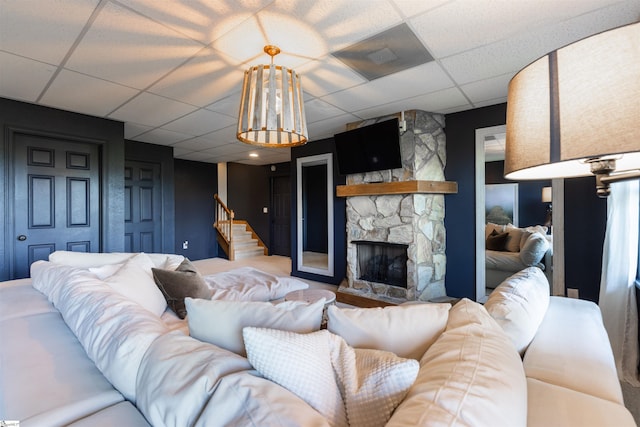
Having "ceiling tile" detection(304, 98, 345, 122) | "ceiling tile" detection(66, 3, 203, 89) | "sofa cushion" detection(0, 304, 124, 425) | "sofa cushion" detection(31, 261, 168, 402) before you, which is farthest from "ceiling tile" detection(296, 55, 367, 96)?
"sofa cushion" detection(0, 304, 124, 425)

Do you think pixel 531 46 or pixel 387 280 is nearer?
pixel 531 46

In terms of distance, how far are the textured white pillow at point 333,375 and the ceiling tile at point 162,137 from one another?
14.2ft

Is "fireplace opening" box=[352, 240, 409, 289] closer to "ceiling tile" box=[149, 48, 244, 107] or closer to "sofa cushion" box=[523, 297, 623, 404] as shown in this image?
"sofa cushion" box=[523, 297, 623, 404]

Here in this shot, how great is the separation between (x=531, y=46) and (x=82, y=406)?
3.14 m

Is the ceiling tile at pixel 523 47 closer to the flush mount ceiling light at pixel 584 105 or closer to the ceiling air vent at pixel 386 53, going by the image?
the ceiling air vent at pixel 386 53

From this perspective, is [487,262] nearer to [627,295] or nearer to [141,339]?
[627,295]

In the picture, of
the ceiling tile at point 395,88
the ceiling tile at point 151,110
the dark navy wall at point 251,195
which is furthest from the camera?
the dark navy wall at point 251,195

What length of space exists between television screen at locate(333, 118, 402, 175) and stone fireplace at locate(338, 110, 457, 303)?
107 mm

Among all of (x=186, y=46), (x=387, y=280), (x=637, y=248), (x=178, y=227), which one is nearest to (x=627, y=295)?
(x=637, y=248)

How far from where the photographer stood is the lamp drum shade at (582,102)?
20.6 inches

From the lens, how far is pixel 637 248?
2.21 metres

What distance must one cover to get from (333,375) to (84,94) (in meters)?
3.62

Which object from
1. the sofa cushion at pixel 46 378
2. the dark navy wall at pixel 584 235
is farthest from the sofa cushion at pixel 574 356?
the dark navy wall at pixel 584 235

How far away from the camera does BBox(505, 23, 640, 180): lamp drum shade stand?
1.72 ft
